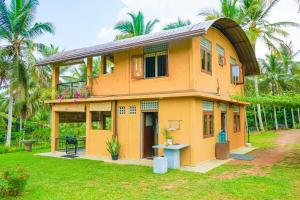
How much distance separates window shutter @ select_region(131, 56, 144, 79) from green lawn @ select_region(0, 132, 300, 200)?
4.05 metres

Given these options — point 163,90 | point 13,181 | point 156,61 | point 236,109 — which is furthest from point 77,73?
point 13,181

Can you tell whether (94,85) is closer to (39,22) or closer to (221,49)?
(221,49)

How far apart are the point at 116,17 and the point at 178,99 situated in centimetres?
1873

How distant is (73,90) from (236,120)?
9.74 meters

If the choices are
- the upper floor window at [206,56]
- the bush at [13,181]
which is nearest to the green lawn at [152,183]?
the bush at [13,181]

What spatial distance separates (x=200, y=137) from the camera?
37.4 ft

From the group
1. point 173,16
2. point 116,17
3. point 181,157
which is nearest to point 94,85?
point 181,157

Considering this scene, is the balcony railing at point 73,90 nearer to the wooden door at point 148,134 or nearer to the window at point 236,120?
the wooden door at point 148,134

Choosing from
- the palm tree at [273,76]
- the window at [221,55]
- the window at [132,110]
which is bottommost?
the window at [132,110]

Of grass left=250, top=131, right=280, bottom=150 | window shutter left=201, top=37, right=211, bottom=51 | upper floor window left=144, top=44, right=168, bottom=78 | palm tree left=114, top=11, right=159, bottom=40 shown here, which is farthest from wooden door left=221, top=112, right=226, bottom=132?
palm tree left=114, top=11, right=159, bottom=40

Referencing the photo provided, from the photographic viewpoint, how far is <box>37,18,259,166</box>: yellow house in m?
11.2

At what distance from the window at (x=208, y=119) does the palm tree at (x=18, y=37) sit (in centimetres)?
1424

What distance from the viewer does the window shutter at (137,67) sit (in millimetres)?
12422

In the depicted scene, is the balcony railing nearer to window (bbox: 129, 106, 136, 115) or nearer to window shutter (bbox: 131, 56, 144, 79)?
window (bbox: 129, 106, 136, 115)
